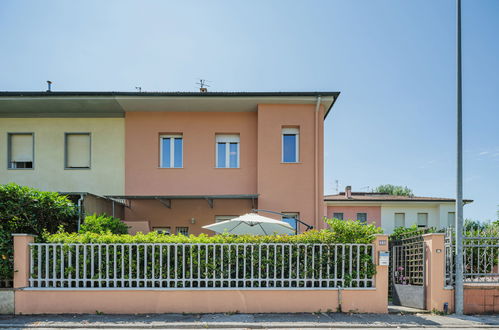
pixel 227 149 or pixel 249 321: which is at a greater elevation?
pixel 227 149

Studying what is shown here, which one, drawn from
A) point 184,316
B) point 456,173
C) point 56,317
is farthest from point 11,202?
point 456,173

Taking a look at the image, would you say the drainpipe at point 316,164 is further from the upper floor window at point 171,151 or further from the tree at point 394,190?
the tree at point 394,190

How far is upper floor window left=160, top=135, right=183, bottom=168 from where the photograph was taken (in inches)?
536

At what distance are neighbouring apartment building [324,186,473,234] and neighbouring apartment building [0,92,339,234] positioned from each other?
13173mm

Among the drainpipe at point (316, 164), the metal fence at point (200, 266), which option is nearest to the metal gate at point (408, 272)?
the metal fence at point (200, 266)

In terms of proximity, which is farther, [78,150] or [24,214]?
[78,150]

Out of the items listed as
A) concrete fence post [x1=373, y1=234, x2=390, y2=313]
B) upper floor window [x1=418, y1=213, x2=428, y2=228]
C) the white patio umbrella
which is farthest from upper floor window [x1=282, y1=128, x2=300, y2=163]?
upper floor window [x1=418, y1=213, x2=428, y2=228]

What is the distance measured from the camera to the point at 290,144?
527 inches

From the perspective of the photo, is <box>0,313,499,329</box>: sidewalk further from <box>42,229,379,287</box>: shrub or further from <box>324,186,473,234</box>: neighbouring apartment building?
<box>324,186,473,234</box>: neighbouring apartment building

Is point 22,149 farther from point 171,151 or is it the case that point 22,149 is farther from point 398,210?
point 398,210

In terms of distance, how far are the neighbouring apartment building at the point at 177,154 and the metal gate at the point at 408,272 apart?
3815 millimetres

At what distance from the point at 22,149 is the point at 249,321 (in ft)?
37.4

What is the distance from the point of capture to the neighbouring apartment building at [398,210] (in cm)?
2481

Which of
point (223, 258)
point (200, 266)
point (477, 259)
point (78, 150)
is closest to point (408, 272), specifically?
point (477, 259)
